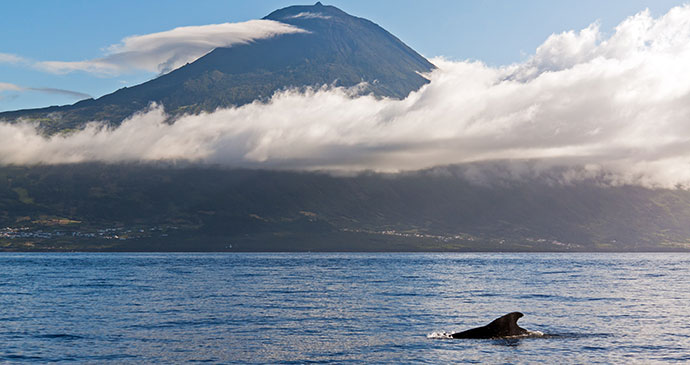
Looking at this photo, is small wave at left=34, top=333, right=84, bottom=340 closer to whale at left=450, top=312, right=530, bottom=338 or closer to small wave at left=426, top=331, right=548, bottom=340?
small wave at left=426, top=331, right=548, bottom=340

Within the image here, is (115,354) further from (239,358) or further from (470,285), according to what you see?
(470,285)

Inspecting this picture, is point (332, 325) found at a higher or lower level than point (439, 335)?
lower

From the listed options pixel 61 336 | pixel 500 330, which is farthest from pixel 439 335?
pixel 61 336

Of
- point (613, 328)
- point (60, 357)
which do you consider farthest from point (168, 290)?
point (613, 328)

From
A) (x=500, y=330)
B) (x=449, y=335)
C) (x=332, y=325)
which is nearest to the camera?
(x=449, y=335)

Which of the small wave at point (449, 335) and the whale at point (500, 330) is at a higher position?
the whale at point (500, 330)

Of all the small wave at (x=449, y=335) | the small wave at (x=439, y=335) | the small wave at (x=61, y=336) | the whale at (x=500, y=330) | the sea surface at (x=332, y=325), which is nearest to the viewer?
the sea surface at (x=332, y=325)

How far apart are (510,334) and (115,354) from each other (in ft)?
113

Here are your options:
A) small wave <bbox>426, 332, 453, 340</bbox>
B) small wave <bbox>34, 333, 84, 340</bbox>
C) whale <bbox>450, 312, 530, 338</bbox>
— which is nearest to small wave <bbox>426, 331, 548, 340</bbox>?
small wave <bbox>426, 332, 453, 340</bbox>

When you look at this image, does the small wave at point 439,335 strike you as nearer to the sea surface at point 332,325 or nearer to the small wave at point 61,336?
the sea surface at point 332,325

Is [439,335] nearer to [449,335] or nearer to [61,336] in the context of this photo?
[449,335]

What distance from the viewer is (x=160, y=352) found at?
53.7m

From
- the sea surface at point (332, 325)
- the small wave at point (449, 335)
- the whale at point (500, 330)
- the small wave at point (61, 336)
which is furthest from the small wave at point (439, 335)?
the small wave at point (61, 336)

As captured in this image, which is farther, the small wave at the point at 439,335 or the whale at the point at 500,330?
the whale at the point at 500,330
